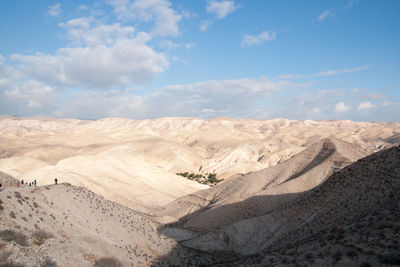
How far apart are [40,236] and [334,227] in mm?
11078

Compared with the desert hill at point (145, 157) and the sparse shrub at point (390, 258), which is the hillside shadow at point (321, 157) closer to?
the desert hill at point (145, 157)

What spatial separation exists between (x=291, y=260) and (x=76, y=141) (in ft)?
301

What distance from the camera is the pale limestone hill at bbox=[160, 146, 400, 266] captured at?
8.66 m

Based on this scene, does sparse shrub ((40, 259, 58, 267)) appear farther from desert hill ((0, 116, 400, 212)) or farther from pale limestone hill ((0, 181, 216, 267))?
desert hill ((0, 116, 400, 212))

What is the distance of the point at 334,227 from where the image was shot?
11664mm

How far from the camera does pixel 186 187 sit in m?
47.5

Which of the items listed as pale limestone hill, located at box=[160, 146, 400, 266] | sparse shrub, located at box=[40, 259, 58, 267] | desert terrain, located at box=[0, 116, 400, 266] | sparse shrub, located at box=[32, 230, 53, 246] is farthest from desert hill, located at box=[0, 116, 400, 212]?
sparse shrub, located at box=[40, 259, 58, 267]

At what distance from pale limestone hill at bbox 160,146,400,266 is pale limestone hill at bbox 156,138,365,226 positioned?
0.97 m

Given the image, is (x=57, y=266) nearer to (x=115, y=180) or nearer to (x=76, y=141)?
(x=115, y=180)

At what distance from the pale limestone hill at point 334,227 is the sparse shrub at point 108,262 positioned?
483 cm

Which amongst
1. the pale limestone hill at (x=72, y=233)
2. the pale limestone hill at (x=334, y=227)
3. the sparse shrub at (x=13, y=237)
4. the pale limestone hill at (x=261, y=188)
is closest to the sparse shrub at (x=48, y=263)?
the pale limestone hill at (x=72, y=233)

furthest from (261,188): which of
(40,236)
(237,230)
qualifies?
(40,236)

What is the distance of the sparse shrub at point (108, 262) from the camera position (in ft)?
38.0

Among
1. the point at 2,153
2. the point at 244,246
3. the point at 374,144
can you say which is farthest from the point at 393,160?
the point at 374,144
